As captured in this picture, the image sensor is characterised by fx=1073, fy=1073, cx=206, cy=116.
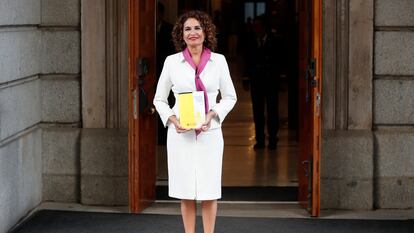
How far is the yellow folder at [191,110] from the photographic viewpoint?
26.7 ft

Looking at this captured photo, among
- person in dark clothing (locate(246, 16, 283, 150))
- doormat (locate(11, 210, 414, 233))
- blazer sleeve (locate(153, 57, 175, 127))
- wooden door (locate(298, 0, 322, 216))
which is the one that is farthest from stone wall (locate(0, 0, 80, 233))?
person in dark clothing (locate(246, 16, 283, 150))

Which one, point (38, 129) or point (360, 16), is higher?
point (360, 16)

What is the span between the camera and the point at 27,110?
10547 mm

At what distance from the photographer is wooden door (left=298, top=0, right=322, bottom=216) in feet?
33.7

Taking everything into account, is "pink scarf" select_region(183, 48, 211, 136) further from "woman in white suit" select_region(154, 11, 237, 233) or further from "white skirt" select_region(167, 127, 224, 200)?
"white skirt" select_region(167, 127, 224, 200)

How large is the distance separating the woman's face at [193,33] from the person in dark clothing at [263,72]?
22.7 feet

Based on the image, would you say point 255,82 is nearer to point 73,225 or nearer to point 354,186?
point 354,186

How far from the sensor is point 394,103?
430 inches

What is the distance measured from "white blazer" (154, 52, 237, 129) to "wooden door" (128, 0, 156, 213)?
1.98 metres

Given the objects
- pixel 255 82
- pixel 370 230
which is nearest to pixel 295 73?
pixel 255 82

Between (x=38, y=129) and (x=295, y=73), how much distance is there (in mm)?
6907

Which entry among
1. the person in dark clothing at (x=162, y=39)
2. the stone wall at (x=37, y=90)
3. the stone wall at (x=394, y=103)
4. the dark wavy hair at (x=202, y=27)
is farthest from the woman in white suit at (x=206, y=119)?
the person in dark clothing at (x=162, y=39)

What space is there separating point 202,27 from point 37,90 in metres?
3.10

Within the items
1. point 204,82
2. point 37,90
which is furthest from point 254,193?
point 204,82
